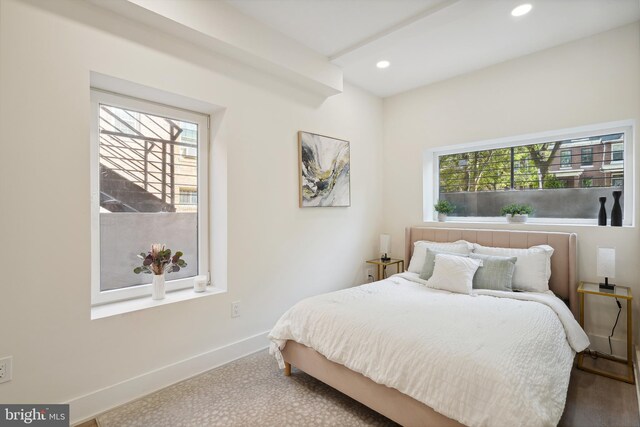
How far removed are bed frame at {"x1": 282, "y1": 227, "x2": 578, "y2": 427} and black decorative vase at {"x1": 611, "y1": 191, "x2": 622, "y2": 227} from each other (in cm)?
33

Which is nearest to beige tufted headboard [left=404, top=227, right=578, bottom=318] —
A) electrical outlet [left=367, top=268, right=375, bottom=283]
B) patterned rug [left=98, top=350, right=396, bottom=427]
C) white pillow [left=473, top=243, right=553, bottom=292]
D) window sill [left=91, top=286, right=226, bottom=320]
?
white pillow [left=473, top=243, right=553, bottom=292]

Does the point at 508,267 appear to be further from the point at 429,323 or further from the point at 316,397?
the point at 316,397

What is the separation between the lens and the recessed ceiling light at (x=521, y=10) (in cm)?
239

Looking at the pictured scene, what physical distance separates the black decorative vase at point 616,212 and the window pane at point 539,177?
0.77 feet

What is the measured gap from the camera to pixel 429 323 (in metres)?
1.90

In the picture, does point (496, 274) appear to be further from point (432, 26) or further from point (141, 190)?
point (141, 190)

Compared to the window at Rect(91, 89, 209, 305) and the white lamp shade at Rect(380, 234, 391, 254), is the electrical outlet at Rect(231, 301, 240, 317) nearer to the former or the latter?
the window at Rect(91, 89, 209, 305)

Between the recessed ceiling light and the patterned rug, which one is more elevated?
the recessed ceiling light

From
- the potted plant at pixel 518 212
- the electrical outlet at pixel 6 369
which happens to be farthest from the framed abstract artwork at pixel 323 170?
the electrical outlet at pixel 6 369

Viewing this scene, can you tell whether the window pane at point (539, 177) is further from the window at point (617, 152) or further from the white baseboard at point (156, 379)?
the white baseboard at point (156, 379)

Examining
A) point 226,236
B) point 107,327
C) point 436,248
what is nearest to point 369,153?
point 436,248

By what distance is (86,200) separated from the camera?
1.97m

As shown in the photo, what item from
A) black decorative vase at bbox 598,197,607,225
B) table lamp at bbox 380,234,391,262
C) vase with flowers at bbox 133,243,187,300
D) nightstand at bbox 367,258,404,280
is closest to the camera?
vase with flowers at bbox 133,243,187,300

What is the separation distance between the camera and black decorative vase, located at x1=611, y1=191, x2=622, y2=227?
2.72 metres
